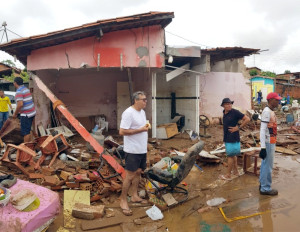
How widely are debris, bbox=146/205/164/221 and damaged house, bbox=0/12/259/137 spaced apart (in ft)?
15.5

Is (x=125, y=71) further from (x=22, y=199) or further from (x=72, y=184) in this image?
(x=22, y=199)

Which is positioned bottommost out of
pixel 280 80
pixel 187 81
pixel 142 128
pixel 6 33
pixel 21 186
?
pixel 21 186

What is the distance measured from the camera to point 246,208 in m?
4.01

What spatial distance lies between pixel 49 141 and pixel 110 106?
5.76 metres

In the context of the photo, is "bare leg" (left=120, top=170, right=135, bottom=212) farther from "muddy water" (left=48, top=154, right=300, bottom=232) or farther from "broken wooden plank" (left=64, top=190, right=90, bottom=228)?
"broken wooden plank" (left=64, top=190, right=90, bottom=228)

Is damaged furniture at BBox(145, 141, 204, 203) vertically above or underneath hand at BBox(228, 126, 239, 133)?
underneath

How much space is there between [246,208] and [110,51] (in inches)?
231

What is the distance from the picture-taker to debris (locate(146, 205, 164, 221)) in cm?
377

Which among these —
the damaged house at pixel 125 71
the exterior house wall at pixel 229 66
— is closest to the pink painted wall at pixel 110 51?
the damaged house at pixel 125 71

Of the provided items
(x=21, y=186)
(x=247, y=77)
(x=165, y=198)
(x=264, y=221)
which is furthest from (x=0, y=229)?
(x=247, y=77)

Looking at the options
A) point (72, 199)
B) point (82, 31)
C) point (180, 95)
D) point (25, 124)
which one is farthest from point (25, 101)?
point (180, 95)

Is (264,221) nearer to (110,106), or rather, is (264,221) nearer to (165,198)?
(165,198)

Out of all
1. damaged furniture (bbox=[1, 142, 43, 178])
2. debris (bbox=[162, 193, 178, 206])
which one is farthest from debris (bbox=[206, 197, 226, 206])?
damaged furniture (bbox=[1, 142, 43, 178])

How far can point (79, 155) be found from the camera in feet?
20.1
